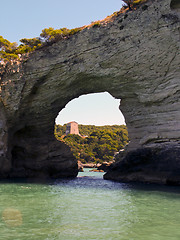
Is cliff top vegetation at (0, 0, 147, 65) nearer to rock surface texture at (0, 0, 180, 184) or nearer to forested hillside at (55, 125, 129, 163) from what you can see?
rock surface texture at (0, 0, 180, 184)

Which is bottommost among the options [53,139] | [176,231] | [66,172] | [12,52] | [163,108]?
[66,172]

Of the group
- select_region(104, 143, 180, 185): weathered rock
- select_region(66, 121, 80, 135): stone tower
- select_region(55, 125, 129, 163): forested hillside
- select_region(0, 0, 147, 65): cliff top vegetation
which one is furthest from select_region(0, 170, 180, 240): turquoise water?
select_region(66, 121, 80, 135): stone tower

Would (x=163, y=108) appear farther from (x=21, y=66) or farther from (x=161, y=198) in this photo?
(x=21, y=66)

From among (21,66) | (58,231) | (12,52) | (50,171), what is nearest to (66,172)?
(50,171)

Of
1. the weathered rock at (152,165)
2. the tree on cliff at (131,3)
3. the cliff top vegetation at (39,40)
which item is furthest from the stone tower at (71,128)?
the tree on cliff at (131,3)

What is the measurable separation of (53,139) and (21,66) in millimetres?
9659

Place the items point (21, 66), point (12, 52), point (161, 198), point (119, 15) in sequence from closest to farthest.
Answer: point (161, 198) → point (119, 15) → point (21, 66) → point (12, 52)

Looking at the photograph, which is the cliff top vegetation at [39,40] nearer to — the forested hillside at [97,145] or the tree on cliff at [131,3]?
the tree on cliff at [131,3]

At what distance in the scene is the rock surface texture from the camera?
70.0ft

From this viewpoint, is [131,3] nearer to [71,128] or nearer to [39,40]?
[39,40]

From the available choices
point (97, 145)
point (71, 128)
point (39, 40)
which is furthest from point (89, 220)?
point (71, 128)

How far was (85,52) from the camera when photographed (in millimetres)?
24094

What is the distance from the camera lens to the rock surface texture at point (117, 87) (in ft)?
70.0

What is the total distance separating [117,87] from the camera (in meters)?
25.1
